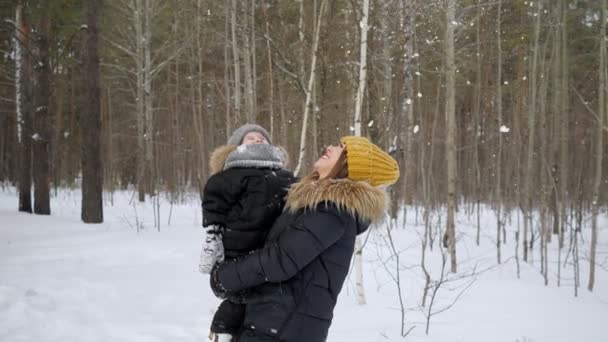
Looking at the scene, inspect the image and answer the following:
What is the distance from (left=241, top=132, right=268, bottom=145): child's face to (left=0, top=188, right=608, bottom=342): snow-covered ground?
1545 mm

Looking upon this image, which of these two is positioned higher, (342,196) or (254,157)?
(254,157)

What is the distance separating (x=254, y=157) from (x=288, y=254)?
522 mm

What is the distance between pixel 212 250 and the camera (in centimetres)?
192

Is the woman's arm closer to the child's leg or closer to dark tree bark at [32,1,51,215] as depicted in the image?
the child's leg

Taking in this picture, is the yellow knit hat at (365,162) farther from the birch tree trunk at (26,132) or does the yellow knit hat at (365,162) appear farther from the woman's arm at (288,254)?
→ the birch tree trunk at (26,132)

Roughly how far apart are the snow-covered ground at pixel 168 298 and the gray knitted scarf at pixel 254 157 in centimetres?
158

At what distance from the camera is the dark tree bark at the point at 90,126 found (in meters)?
9.00

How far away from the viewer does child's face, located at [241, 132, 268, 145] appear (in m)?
2.16

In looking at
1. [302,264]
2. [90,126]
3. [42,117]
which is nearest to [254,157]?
[302,264]

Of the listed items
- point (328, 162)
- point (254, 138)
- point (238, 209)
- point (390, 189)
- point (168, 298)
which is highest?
point (254, 138)

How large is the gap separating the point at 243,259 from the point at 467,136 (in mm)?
24377

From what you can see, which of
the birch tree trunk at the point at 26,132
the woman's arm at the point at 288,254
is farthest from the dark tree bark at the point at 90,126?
the woman's arm at the point at 288,254

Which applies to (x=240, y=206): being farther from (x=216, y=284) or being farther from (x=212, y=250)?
(x=216, y=284)

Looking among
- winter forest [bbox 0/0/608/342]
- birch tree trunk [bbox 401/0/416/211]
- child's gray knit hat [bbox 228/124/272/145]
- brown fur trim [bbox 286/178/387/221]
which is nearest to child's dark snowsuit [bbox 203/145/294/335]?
brown fur trim [bbox 286/178/387/221]
